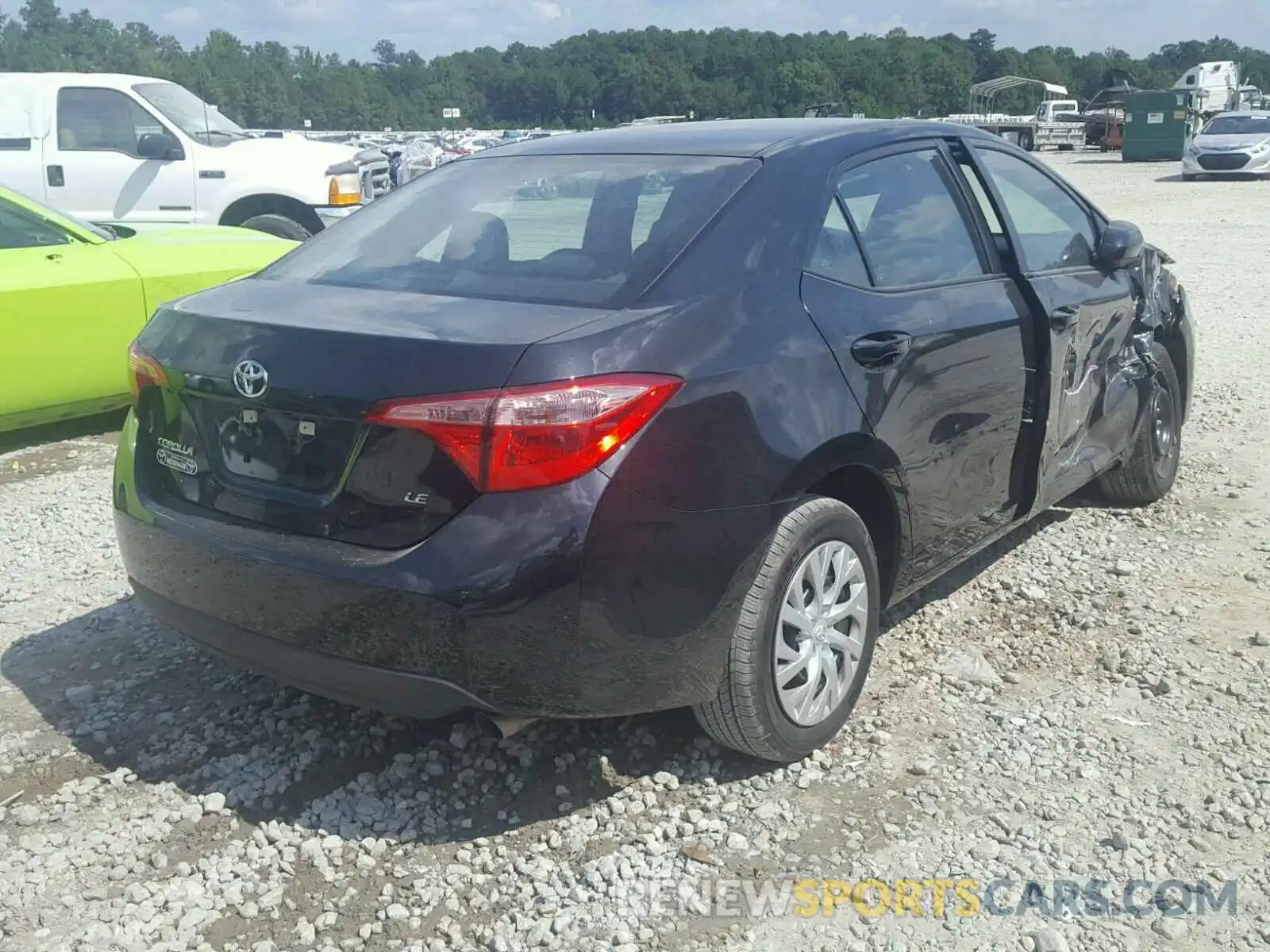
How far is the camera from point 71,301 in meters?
6.20

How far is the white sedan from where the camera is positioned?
29.7m

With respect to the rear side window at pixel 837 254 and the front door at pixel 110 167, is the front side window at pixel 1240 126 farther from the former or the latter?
the rear side window at pixel 837 254

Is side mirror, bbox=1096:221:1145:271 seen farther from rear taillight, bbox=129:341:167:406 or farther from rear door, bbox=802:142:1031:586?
rear taillight, bbox=129:341:167:406

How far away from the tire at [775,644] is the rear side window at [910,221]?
2.53 ft

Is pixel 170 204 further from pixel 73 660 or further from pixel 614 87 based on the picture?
pixel 614 87

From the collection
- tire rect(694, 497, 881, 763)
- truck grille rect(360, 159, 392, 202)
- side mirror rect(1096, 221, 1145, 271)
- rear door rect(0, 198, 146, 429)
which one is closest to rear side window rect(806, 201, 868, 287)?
tire rect(694, 497, 881, 763)

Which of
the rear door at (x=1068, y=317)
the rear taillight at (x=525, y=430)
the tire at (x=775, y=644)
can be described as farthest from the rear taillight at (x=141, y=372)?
the rear door at (x=1068, y=317)

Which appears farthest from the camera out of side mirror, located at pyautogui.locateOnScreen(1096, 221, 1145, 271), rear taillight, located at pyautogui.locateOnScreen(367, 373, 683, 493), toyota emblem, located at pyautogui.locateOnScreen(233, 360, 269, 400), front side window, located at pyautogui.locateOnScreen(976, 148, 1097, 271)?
side mirror, located at pyautogui.locateOnScreen(1096, 221, 1145, 271)

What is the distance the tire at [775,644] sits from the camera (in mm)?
2980

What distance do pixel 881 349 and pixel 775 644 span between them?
2.79 ft

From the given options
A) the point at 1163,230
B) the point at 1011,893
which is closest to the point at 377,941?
the point at 1011,893

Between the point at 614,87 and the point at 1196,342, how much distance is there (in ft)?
290

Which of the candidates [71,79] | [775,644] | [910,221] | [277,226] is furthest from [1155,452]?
[71,79]

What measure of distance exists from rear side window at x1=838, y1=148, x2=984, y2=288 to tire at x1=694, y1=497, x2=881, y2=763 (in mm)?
772
